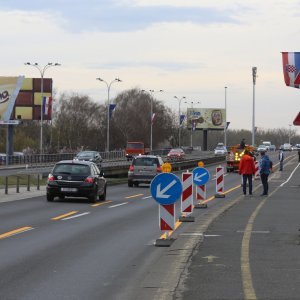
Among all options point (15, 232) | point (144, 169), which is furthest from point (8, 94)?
point (15, 232)

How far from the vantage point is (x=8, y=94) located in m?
75.2

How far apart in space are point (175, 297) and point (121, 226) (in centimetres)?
825

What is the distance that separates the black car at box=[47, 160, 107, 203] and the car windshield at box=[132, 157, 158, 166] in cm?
1168

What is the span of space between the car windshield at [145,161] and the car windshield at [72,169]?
11.6 metres

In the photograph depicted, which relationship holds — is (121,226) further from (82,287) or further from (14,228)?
(82,287)

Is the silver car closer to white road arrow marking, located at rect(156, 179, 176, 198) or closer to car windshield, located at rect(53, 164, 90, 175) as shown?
car windshield, located at rect(53, 164, 90, 175)

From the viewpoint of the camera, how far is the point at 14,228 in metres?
14.4

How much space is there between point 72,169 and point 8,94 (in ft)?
178

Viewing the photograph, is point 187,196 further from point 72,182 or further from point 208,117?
point 208,117

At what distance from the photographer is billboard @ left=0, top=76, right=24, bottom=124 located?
7444 centimetres

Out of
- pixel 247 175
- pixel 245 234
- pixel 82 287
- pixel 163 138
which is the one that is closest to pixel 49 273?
pixel 82 287

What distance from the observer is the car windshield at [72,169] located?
23172 millimetres

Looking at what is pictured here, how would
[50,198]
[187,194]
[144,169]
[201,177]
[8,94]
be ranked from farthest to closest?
[8,94] < [144,169] < [50,198] < [201,177] < [187,194]

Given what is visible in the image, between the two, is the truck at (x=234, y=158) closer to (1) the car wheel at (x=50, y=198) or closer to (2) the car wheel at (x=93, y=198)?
(2) the car wheel at (x=93, y=198)
